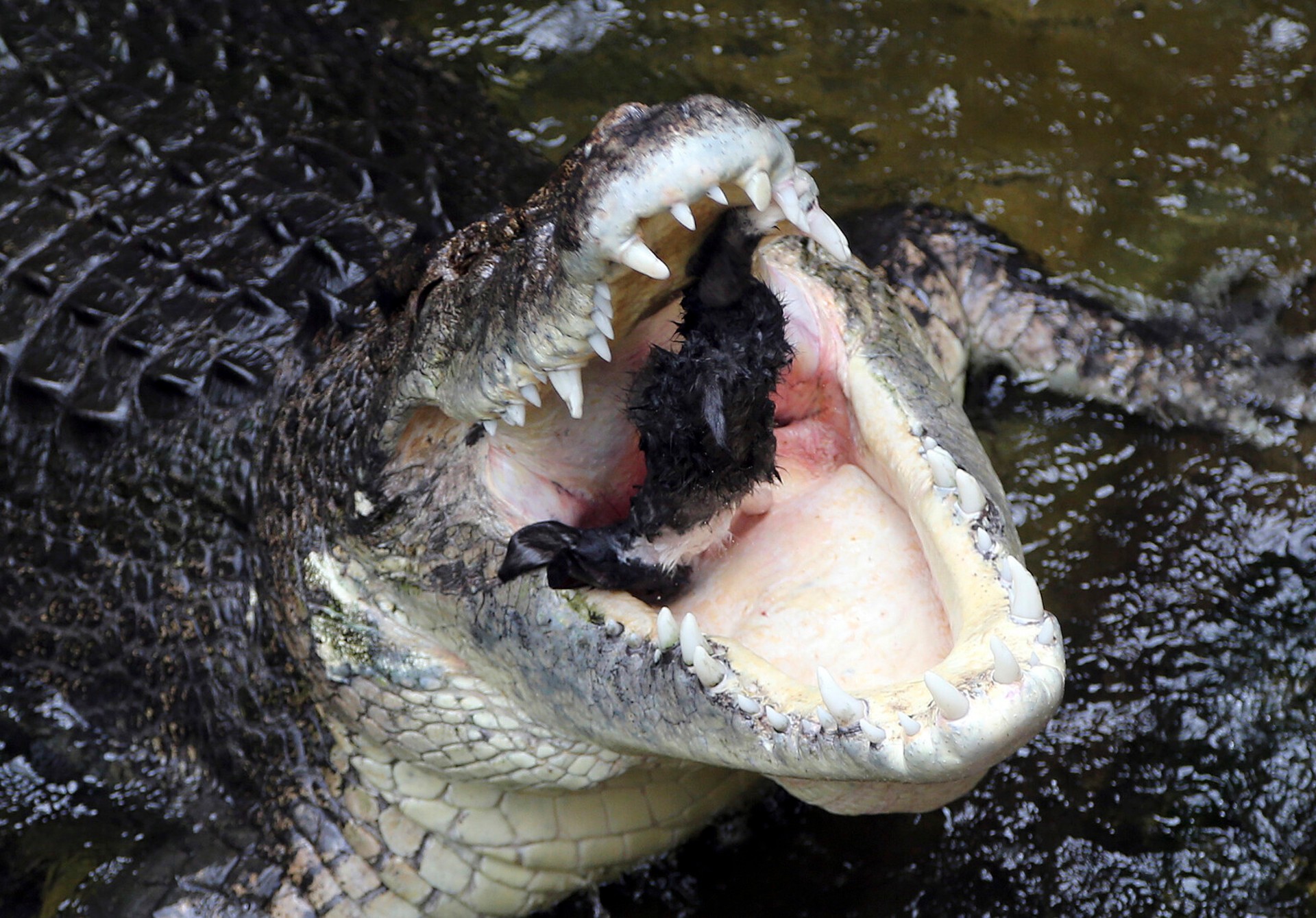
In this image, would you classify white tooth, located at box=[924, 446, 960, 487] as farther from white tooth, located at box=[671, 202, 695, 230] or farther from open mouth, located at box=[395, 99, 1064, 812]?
white tooth, located at box=[671, 202, 695, 230]

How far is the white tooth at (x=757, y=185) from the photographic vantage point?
5.36ft

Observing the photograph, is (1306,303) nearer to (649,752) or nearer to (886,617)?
(886,617)

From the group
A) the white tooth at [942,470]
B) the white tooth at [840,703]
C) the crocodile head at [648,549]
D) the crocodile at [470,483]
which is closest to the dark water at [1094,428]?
the crocodile at [470,483]

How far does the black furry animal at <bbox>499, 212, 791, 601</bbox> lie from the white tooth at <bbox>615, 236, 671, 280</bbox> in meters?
0.31

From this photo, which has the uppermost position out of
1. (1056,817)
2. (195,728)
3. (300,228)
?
(300,228)

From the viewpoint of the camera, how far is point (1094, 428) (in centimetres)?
328

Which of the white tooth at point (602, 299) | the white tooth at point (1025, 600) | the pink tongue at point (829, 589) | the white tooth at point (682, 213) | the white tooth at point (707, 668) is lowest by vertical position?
the pink tongue at point (829, 589)

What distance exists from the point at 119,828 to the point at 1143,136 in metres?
3.50

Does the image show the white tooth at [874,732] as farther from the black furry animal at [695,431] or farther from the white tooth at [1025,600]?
the black furry animal at [695,431]

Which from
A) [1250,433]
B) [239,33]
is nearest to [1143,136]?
[1250,433]

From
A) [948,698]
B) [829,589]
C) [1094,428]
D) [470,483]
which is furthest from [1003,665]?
[1094,428]

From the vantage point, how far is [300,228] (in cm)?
336

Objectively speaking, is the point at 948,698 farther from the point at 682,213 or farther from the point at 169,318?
the point at 169,318

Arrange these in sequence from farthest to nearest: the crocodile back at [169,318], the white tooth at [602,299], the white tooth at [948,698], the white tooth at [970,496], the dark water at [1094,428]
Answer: the crocodile back at [169,318] → the dark water at [1094,428] → the white tooth at [970,496] → the white tooth at [602,299] → the white tooth at [948,698]
